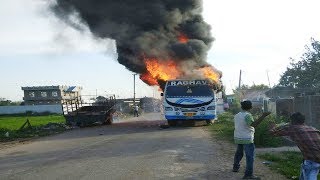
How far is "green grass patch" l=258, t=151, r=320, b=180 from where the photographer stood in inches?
378

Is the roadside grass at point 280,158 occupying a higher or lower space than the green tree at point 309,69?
lower

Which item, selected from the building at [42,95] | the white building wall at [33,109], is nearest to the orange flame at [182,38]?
the white building wall at [33,109]

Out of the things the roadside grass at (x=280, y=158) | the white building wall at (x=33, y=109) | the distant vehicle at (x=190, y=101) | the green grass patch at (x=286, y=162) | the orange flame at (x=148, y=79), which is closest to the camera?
the green grass patch at (x=286, y=162)

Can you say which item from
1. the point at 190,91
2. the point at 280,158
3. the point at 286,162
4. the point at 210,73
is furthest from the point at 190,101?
the point at 286,162

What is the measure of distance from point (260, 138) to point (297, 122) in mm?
8491

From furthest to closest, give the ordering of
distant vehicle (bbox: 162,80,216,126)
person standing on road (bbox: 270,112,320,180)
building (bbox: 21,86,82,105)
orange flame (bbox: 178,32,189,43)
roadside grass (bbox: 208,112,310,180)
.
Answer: building (bbox: 21,86,82,105)
orange flame (bbox: 178,32,189,43)
distant vehicle (bbox: 162,80,216,126)
roadside grass (bbox: 208,112,310,180)
person standing on road (bbox: 270,112,320,180)

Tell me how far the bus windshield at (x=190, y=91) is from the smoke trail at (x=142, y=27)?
5.57 meters

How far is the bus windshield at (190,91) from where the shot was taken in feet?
79.8

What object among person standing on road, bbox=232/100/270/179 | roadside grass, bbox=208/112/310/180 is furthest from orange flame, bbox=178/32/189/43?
person standing on road, bbox=232/100/270/179

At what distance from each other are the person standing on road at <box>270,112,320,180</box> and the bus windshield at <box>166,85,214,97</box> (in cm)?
1723

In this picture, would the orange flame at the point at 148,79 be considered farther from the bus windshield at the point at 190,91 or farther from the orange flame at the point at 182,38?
the bus windshield at the point at 190,91

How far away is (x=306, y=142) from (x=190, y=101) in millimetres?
17400

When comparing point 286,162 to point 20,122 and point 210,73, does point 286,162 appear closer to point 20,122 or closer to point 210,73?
point 210,73

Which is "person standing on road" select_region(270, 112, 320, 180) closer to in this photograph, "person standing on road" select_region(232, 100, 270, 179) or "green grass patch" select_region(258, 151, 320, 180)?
"person standing on road" select_region(232, 100, 270, 179)
